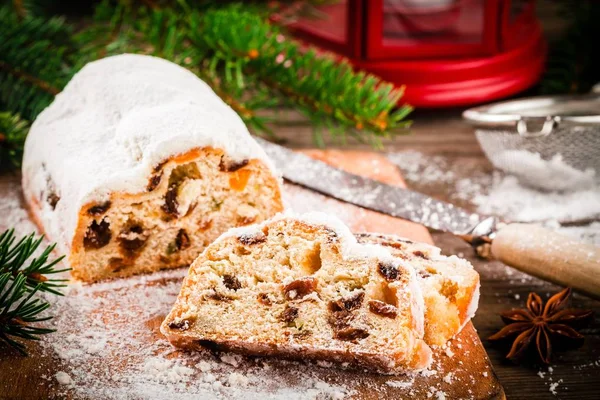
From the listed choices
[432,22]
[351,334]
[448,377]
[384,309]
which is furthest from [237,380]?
[432,22]

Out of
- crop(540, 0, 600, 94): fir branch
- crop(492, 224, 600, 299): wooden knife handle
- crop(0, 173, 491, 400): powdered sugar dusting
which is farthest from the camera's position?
crop(540, 0, 600, 94): fir branch

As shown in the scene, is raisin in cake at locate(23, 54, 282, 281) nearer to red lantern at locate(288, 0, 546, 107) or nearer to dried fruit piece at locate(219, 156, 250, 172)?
dried fruit piece at locate(219, 156, 250, 172)

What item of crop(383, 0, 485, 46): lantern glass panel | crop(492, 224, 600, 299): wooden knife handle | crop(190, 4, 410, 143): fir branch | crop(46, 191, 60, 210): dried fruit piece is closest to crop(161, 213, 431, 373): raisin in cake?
crop(492, 224, 600, 299): wooden knife handle

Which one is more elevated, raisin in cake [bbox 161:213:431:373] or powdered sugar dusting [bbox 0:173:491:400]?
raisin in cake [bbox 161:213:431:373]

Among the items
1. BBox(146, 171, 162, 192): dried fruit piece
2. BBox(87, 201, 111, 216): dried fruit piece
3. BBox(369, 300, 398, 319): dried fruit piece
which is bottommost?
BBox(369, 300, 398, 319): dried fruit piece

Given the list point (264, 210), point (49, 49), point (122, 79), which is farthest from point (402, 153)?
point (49, 49)

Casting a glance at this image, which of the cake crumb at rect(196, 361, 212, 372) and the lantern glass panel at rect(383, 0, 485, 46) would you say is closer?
the cake crumb at rect(196, 361, 212, 372)

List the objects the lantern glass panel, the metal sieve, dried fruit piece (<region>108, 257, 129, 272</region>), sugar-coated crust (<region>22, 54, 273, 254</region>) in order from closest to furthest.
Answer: sugar-coated crust (<region>22, 54, 273, 254</region>)
dried fruit piece (<region>108, 257, 129, 272</region>)
the metal sieve
the lantern glass panel
